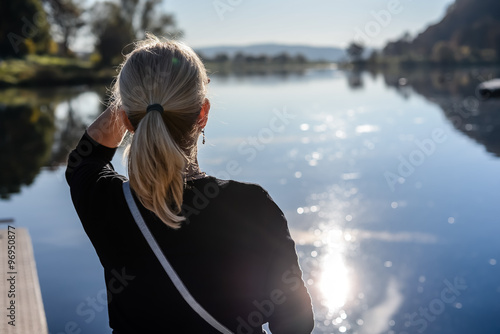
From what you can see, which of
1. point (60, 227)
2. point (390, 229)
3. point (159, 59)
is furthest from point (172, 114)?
point (60, 227)

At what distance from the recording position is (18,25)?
42062mm

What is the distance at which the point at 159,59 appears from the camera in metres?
1.22

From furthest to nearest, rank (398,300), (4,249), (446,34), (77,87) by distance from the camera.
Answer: (446,34)
(77,87)
(398,300)
(4,249)

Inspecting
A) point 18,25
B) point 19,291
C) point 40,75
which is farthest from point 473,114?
point 18,25

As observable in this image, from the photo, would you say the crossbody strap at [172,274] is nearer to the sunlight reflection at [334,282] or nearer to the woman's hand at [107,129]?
the woman's hand at [107,129]

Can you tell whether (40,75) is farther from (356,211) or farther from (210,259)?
(210,259)

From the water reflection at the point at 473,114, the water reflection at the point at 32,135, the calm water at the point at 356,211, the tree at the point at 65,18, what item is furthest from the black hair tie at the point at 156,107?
the tree at the point at 65,18

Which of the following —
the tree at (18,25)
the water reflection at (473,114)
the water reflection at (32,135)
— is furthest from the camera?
the tree at (18,25)

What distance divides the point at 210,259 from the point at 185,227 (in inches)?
3.9

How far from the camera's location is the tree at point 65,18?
52.9 m

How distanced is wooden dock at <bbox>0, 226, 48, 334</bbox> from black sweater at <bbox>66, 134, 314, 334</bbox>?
119 inches

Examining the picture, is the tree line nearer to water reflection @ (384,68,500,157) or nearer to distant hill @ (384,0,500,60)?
water reflection @ (384,68,500,157)

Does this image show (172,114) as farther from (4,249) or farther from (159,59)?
(4,249)

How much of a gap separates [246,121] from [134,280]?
61.7ft
